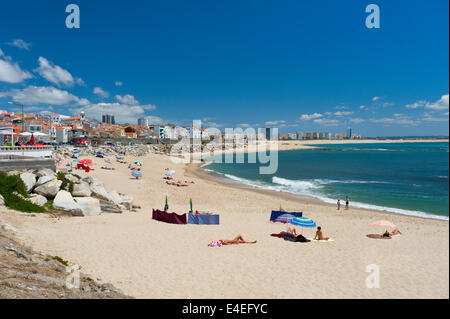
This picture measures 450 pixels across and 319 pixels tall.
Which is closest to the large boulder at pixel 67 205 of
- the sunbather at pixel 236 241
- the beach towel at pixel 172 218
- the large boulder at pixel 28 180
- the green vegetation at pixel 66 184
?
the green vegetation at pixel 66 184

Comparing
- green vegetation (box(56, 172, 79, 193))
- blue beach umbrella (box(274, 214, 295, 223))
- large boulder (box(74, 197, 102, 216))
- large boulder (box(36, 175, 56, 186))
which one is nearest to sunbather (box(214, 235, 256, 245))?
blue beach umbrella (box(274, 214, 295, 223))

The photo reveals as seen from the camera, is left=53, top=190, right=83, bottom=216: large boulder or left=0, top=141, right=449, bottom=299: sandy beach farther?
left=53, top=190, right=83, bottom=216: large boulder

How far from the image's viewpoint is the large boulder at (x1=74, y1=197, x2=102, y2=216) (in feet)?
50.7

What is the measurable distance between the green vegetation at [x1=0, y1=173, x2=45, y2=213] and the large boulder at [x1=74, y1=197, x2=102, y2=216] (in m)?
1.86

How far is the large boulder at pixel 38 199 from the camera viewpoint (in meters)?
14.8

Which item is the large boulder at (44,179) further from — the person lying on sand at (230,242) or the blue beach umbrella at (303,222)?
the blue beach umbrella at (303,222)

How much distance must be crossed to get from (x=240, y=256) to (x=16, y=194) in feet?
42.2

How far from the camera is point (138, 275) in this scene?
863cm

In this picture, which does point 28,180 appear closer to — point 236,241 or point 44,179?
point 44,179

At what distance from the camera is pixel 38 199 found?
591 inches

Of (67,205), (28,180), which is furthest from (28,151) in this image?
(67,205)

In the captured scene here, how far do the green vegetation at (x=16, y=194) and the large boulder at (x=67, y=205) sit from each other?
2.63 feet

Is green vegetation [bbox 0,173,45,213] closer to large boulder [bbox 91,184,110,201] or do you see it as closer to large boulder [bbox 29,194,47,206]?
large boulder [bbox 29,194,47,206]
